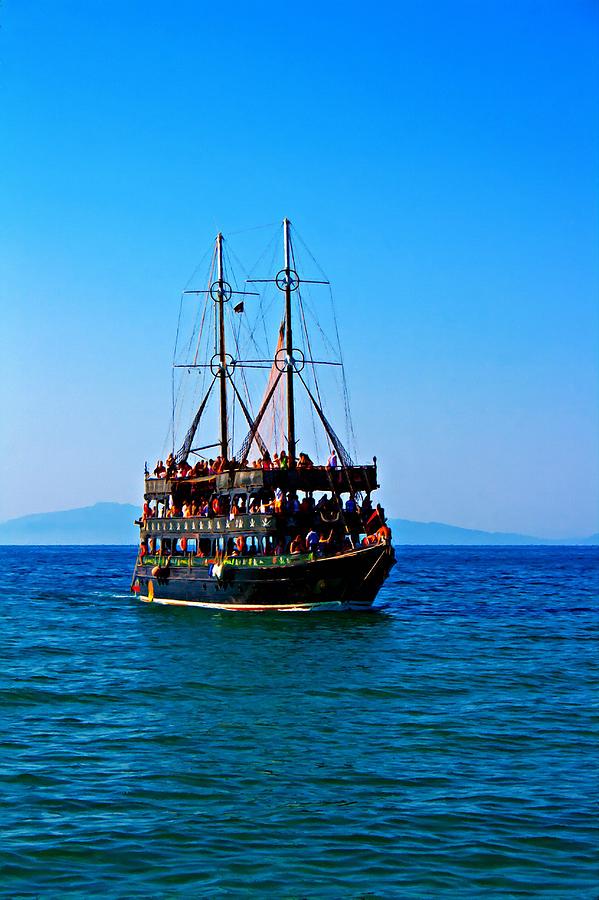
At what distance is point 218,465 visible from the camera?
5016 centimetres

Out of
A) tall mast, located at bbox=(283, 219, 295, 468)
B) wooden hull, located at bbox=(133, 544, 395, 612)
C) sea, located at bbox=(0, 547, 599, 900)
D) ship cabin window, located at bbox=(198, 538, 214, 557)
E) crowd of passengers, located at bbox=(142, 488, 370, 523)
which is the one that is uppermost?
tall mast, located at bbox=(283, 219, 295, 468)

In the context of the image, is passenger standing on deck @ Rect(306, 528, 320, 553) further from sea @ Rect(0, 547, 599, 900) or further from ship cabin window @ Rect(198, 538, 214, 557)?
sea @ Rect(0, 547, 599, 900)

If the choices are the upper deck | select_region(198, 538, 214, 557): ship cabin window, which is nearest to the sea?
the upper deck

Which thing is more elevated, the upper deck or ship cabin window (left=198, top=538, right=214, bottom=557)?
the upper deck

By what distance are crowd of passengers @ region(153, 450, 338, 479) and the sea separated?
462 inches

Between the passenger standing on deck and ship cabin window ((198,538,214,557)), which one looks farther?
ship cabin window ((198,538,214,557))

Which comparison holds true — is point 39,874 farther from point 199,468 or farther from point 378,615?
point 199,468

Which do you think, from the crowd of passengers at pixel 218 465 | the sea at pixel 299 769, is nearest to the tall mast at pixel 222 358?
the crowd of passengers at pixel 218 465

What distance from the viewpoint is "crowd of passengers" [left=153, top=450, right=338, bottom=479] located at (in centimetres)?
4464

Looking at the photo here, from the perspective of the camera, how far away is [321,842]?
1310cm

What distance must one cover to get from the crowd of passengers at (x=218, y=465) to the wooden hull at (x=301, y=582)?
161 inches

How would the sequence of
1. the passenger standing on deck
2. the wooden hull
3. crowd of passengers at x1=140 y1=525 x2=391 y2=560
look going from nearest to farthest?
the wooden hull → crowd of passengers at x1=140 y1=525 x2=391 y2=560 → the passenger standing on deck

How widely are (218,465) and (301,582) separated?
9688 mm

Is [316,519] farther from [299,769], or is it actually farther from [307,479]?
[299,769]
